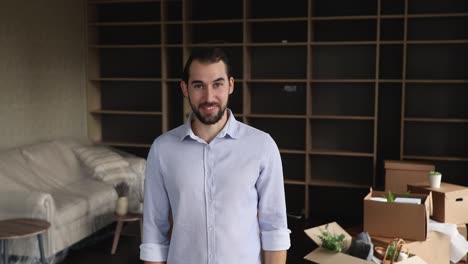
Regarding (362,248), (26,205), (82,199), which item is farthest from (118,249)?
(362,248)

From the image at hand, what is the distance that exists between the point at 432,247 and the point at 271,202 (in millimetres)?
1716

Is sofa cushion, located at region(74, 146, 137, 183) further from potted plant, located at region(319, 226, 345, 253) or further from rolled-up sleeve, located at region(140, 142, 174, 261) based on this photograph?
rolled-up sleeve, located at region(140, 142, 174, 261)

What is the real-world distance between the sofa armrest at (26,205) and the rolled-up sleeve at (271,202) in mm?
2421

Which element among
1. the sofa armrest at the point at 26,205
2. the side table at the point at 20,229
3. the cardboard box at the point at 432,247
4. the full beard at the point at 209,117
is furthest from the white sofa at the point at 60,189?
the full beard at the point at 209,117

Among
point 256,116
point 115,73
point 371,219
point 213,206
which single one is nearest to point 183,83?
point 213,206

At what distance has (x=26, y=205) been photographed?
11.9 ft

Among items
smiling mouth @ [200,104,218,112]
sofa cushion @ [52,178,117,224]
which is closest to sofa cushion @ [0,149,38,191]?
sofa cushion @ [52,178,117,224]

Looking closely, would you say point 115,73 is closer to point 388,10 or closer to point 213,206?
point 388,10

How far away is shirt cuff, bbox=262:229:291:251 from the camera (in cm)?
164

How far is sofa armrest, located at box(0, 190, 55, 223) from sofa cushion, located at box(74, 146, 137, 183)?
3.63 ft

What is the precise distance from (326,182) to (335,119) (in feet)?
2.12

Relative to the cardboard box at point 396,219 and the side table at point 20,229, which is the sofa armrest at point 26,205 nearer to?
the side table at point 20,229

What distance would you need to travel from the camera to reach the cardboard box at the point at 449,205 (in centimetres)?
Answer: 337

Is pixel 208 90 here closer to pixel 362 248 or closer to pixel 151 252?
pixel 151 252
